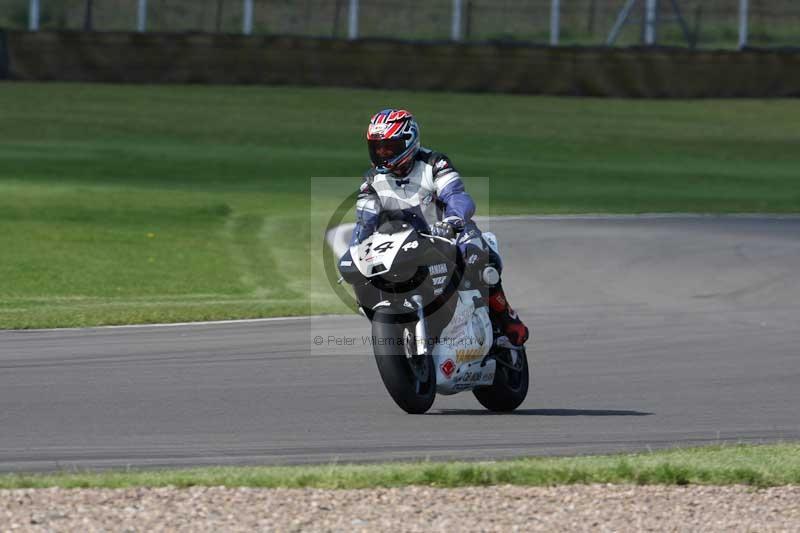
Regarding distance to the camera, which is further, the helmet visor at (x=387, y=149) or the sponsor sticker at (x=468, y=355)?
the sponsor sticker at (x=468, y=355)

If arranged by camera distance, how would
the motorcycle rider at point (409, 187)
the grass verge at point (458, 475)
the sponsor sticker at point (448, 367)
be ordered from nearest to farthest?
1. the grass verge at point (458, 475)
2. the motorcycle rider at point (409, 187)
3. the sponsor sticker at point (448, 367)

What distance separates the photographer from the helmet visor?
8883 mm

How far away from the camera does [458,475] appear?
6.96m

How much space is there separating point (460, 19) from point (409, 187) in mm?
36574

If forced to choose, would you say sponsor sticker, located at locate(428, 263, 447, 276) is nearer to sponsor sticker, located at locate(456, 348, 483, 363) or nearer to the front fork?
the front fork

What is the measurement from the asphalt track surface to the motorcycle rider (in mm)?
1125

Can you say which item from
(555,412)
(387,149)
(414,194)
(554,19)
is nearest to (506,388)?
(555,412)

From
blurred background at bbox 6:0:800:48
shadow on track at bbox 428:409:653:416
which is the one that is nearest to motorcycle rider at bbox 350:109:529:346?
shadow on track at bbox 428:409:653:416

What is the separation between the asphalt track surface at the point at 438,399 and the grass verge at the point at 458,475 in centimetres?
50

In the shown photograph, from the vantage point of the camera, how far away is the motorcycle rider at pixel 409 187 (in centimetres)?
886

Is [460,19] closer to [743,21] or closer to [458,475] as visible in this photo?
[743,21]

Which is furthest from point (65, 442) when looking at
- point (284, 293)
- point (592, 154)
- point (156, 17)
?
point (156, 17)

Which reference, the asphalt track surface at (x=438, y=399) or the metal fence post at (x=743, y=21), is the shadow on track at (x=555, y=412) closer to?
the asphalt track surface at (x=438, y=399)

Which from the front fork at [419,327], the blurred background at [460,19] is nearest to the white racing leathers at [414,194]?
the front fork at [419,327]
